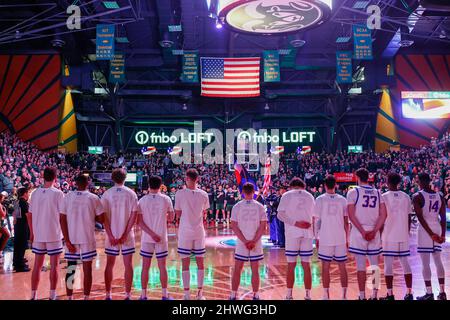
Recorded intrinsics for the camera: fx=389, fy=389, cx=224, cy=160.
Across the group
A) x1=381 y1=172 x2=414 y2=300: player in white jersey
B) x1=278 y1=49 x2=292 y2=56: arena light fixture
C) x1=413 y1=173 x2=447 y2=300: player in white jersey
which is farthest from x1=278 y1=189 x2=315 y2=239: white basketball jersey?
x1=278 y1=49 x2=292 y2=56: arena light fixture

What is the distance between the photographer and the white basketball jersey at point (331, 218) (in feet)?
18.7

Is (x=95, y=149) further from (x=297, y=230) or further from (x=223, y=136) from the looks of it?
(x=297, y=230)

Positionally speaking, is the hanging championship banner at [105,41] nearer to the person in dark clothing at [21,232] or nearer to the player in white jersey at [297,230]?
the person in dark clothing at [21,232]

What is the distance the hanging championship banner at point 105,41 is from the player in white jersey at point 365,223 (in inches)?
617

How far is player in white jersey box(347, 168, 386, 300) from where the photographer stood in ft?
18.5

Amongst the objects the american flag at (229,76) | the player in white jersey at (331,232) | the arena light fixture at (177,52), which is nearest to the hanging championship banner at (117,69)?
the arena light fixture at (177,52)

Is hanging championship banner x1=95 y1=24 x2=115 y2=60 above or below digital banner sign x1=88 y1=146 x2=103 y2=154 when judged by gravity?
above

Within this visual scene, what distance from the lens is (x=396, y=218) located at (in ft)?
19.3

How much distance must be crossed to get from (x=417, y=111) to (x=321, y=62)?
7.28 m

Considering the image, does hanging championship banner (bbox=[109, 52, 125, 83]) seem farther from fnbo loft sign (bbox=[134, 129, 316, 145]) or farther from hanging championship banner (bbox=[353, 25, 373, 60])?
hanging championship banner (bbox=[353, 25, 373, 60])

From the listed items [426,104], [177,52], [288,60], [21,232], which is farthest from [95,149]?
[426,104]

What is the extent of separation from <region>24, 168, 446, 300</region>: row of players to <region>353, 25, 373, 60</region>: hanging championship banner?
15519 millimetres

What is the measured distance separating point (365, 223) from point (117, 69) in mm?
20085
